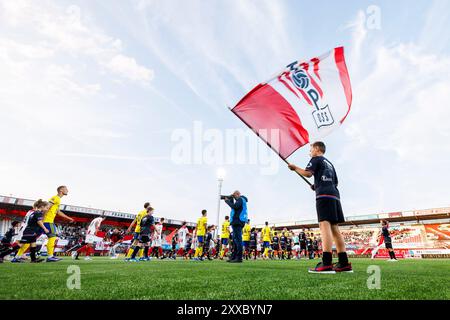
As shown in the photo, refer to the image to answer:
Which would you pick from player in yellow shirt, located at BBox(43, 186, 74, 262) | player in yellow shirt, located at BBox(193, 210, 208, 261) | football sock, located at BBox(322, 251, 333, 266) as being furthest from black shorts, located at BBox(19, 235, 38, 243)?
football sock, located at BBox(322, 251, 333, 266)

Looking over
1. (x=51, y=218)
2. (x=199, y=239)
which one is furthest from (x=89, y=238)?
(x=199, y=239)

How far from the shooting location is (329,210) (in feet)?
13.4

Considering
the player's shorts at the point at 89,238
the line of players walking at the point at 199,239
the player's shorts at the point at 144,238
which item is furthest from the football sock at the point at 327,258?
the player's shorts at the point at 89,238

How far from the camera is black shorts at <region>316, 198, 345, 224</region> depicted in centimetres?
405

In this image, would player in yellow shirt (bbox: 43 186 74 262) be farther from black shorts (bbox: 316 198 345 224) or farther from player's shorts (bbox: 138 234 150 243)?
black shorts (bbox: 316 198 345 224)

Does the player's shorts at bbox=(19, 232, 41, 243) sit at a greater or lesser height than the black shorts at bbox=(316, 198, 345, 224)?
lesser

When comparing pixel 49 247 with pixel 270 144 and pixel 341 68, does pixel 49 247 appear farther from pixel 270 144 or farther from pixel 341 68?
pixel 341 68

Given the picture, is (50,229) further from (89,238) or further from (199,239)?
(199,239)

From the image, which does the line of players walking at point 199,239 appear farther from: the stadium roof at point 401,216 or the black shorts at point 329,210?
the stadium roof at point 401,216

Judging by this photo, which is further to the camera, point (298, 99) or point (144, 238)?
point (144, 238)

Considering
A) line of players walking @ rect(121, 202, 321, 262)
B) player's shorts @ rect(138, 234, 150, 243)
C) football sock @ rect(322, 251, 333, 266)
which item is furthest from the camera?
line of players walking @ rect(121, 202, 321, 262)

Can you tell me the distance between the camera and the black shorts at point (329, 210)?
405 cm
